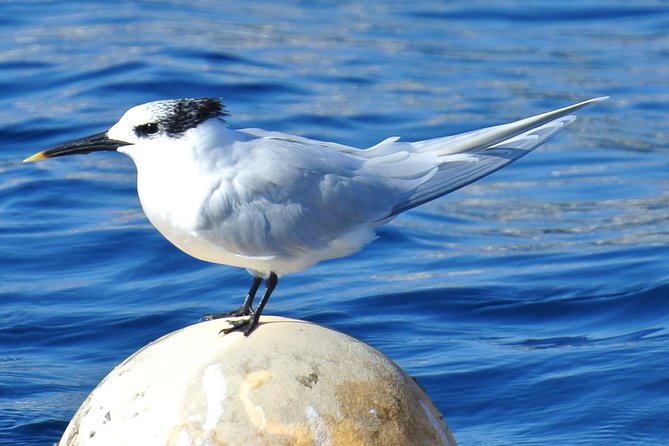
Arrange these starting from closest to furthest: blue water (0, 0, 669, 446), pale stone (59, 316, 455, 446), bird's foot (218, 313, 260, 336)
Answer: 1. pale stone (59, 316, 455, 446)
2. bird's foot (218, 313, 260, 336)
3. blue water (0, 0, 669, 446)

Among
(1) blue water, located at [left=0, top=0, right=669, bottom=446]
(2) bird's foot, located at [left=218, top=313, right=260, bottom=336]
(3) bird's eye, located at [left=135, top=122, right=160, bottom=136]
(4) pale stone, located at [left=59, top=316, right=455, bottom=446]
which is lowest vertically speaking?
(1) blue water, located at [left=0, top=0, right=669, bottom=446]

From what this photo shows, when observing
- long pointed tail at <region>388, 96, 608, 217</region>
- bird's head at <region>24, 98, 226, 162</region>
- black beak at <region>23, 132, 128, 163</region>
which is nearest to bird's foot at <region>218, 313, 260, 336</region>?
bird's head at <region>24, 98, 226, 162</region>

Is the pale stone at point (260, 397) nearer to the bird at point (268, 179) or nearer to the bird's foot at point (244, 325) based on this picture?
the bird's foot at point (244, 325)

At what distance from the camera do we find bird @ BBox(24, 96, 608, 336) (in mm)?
5652

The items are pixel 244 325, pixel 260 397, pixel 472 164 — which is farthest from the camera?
pixel 472 164

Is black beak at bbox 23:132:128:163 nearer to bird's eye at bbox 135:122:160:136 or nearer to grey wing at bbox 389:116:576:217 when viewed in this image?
bird's eye at bbox 135:122:160:136

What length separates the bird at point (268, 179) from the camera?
565 cm

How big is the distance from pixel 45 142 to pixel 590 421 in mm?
6801

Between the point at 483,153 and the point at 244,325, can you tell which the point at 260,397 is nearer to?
the point at 244,325

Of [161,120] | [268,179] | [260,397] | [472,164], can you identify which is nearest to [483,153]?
[472,164]

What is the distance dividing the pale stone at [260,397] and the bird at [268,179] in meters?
0.23

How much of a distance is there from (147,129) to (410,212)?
20.7 ft

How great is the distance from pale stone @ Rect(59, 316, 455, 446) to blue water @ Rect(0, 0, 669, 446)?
8.07 feet

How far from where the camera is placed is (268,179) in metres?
5.90
